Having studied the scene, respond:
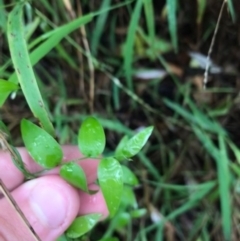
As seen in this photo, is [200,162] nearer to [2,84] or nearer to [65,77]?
[65,77]

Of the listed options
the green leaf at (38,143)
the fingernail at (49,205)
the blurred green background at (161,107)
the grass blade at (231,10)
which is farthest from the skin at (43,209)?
the grass blade at (231,10)

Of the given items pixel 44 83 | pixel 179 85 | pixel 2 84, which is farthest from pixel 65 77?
pixel 2 84

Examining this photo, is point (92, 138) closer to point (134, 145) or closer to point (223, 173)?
point (134, 145)

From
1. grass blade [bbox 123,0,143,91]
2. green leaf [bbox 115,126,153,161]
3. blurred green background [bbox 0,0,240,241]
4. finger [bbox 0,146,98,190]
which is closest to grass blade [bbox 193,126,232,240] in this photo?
blurred green background [bbox 0,0,240,241]

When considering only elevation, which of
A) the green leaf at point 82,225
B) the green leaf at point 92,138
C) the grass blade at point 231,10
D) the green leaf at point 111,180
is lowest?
the green leaf at point 82,225

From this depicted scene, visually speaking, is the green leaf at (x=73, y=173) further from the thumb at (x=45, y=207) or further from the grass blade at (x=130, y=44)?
the grass blade at (x=130, y=44)

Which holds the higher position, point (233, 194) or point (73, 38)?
point (73, 38)
